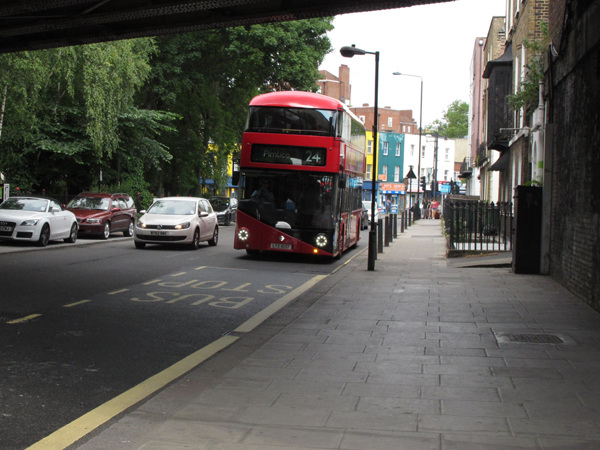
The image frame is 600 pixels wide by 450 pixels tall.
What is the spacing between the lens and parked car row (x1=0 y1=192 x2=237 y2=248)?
68.5 ft

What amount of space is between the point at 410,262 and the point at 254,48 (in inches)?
860

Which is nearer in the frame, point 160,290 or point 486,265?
point 160,290

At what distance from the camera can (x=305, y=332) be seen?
8344 millimetres

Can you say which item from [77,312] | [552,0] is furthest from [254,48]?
[77,312]

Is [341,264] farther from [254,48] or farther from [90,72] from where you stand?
[254,48]

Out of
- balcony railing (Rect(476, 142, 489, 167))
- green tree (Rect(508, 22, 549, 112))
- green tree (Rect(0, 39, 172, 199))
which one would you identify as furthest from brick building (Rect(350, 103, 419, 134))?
green tree (Rect(508, 22, 549, 112))

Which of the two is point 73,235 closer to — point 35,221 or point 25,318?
point 35,221

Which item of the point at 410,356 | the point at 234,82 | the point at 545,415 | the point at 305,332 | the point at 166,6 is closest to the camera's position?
the point at 545,415

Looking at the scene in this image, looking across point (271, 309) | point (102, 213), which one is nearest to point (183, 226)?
point (102, 213)

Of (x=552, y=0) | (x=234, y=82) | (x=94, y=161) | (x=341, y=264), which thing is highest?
(x=234, y=82)

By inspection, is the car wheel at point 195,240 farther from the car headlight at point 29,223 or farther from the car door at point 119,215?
the car door at point 119,215

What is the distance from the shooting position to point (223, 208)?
4128 centimetres

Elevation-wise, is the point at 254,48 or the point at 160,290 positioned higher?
the point at 254,48

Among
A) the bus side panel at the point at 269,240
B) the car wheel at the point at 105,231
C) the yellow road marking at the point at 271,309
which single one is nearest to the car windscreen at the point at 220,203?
the car wheel at the point at 105,231
